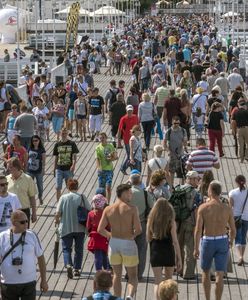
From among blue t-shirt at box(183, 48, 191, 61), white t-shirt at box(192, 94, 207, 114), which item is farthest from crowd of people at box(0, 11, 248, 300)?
blue t-shirt at box(183, 48, 191, 61)

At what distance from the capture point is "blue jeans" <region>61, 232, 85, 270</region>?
13.5 m

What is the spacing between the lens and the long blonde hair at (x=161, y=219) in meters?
11.5

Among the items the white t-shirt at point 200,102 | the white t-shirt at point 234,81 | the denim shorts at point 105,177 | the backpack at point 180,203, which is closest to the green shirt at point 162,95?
the white t-shirt at point 200,102

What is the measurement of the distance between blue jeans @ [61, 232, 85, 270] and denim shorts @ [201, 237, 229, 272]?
1.93 m

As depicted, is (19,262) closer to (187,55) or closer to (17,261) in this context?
(17,261)

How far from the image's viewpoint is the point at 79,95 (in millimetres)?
26000

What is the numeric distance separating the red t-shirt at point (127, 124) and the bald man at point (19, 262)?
32.8ft

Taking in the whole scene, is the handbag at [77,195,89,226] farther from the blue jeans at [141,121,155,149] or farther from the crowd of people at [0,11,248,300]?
the blue jeans at [141,121,155,149]

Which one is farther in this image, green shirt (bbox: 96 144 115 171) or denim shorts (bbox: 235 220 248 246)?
green shirt (bbox: 96 144 115 171)

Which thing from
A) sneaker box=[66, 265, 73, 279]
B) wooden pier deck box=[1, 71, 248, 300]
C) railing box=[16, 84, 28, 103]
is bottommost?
wooden pier deck box=[1, 71, 248, 300]

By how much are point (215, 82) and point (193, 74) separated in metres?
5.44

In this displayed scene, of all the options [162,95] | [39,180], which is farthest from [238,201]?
[162,95]

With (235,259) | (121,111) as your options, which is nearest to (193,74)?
(121,111)

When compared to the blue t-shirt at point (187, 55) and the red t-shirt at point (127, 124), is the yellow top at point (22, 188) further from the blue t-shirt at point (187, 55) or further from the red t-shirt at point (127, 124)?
the blue t-shirt at point (187, 55)
